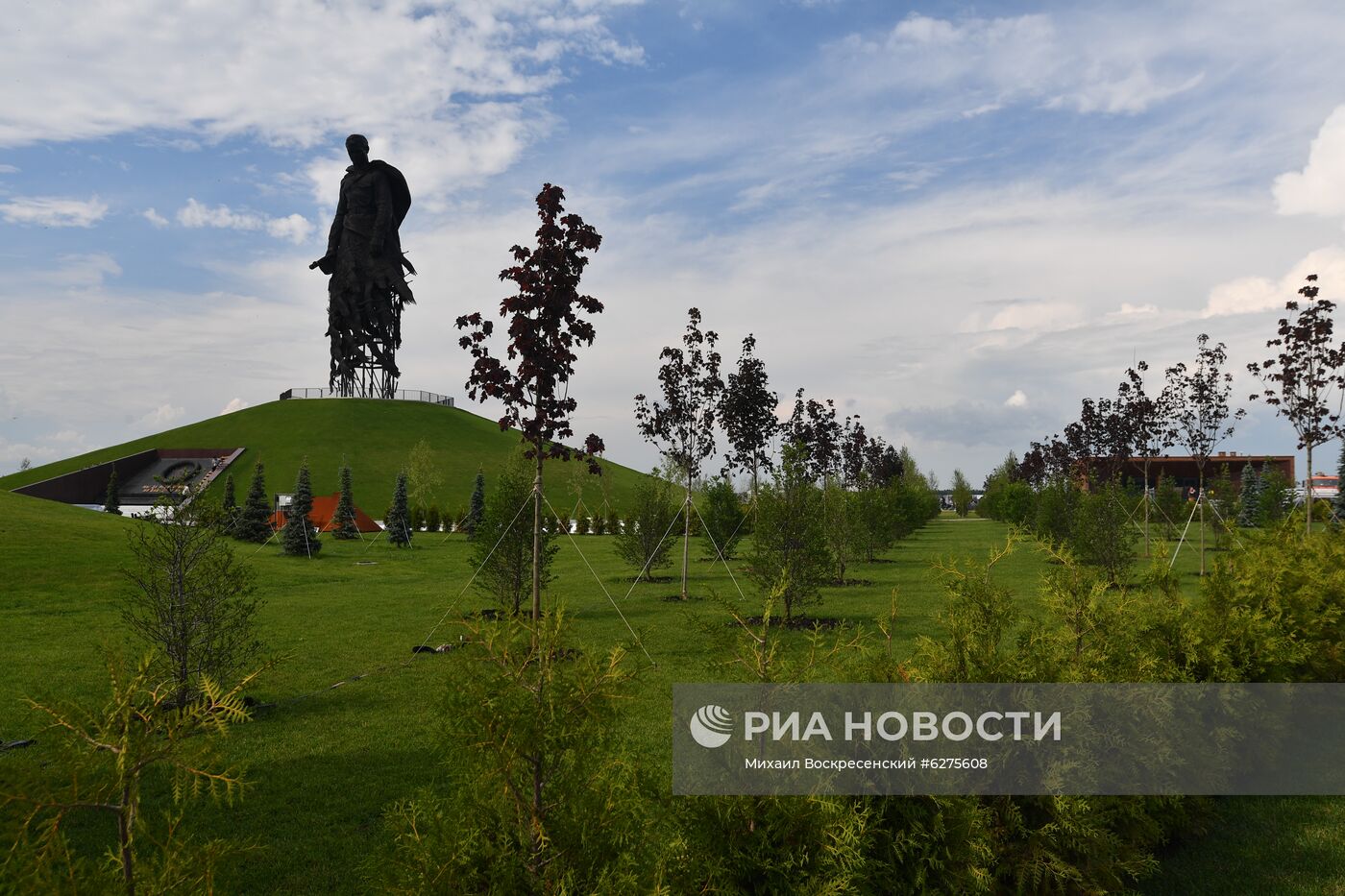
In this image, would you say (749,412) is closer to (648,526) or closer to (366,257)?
(648,526)

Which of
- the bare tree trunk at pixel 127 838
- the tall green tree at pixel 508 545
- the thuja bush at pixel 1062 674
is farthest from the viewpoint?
the tall green tree at pixel 508 545

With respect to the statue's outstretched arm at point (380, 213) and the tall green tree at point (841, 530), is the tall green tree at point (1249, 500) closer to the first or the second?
the tall green tree at point (841, 530)

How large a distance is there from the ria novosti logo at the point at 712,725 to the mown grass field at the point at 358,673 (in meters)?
0.25

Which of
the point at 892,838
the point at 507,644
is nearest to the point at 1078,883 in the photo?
the point at 892,838

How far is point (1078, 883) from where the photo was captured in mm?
5316

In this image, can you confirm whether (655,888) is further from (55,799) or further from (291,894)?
(291,894)

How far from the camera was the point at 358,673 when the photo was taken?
44.0ft

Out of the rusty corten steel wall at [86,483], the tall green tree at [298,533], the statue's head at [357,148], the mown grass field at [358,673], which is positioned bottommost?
the mown grass field at [358,673]

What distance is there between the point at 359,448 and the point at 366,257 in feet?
63.6

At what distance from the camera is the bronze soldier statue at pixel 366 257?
79.0 m

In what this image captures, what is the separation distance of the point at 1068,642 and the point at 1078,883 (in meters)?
2.21

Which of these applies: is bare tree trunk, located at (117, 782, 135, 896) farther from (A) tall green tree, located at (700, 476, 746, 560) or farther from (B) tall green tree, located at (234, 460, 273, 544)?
(B) tall green tree, located at (234, 460, 273, 544)

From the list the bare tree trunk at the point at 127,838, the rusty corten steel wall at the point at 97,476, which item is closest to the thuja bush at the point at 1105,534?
the bare tree trunk at the point at 127,838

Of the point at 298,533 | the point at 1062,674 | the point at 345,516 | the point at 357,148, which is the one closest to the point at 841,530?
the point at 1062,674
